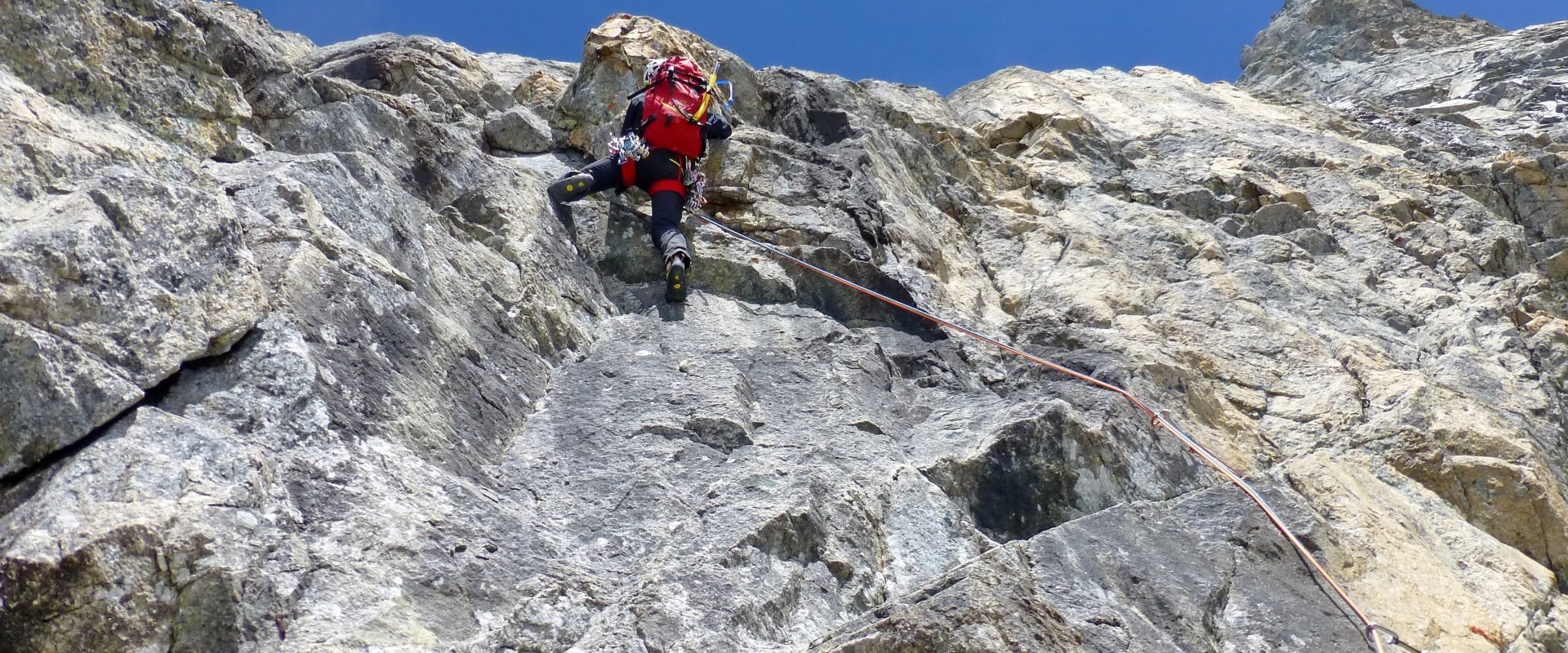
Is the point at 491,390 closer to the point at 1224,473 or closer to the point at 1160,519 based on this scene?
the point at 1160,519

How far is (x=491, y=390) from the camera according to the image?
5.41 meters

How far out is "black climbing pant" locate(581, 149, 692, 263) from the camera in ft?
24.3

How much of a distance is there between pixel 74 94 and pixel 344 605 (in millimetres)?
3353

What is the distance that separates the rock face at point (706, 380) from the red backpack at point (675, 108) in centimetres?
60

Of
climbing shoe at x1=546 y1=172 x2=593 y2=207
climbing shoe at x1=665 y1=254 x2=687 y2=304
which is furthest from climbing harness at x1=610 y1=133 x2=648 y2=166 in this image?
climbing shoe at x1=665 y1=254 x2=687 y2=304

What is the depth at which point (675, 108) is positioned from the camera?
780 centimetres

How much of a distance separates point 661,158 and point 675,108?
1.55 feet

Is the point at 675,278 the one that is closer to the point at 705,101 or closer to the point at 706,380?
the point at 706,380

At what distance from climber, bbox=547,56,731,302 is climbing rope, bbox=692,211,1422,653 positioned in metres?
0.47

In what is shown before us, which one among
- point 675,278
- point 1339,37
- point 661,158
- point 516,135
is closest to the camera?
point 675,278

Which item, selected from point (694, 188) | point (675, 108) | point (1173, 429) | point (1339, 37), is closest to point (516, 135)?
point (675, 108)

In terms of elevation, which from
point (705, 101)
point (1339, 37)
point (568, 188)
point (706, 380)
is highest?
point (1339, 37)

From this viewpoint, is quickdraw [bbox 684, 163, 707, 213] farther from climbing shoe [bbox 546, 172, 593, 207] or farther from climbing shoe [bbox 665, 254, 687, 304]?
climbing shoe [bbox 665, 254, 687, 304]

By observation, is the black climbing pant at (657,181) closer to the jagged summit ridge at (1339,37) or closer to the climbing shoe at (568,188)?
the climbing shoe at (568,188)
